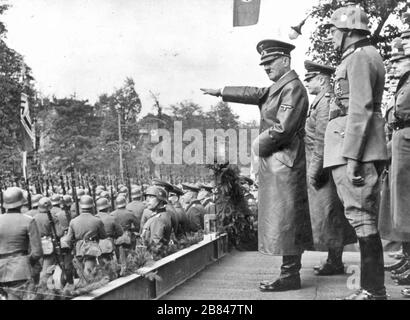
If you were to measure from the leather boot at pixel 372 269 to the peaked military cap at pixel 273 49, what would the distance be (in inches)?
76.0

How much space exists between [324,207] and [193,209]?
4871mm

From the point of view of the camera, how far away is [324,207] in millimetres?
6113

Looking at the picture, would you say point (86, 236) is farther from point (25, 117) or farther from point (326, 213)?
point (326, 213)

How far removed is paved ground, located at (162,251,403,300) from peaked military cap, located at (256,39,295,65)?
6.91ft

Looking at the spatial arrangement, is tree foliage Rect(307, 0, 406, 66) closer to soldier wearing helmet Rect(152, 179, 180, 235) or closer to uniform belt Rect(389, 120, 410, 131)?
uniform belt Rect(389, 120, 410, 131)

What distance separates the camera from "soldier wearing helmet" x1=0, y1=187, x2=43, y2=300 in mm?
6148

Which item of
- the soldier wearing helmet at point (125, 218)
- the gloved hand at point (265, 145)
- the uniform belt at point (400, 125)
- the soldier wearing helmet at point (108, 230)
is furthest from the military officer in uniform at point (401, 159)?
the soldier wearing helmet at point (125, 218)

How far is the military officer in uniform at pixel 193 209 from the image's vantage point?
10.1 metres

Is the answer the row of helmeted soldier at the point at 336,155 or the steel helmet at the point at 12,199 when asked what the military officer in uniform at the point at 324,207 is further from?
the steel helmet at the point at 12,199

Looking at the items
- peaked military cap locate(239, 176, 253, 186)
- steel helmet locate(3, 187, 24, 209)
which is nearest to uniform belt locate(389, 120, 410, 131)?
peaked military cap locate(239, 176, 253, 186)

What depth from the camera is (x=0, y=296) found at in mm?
4512
